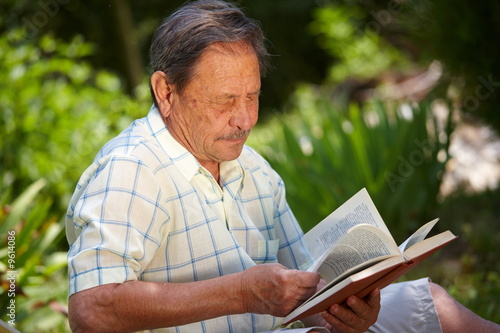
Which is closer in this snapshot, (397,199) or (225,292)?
(225,292)

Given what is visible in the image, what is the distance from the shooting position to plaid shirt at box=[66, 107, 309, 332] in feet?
5.95

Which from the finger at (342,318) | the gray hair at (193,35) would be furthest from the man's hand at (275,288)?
the gray hair at (193,35)

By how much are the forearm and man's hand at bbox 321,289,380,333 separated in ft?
0.87

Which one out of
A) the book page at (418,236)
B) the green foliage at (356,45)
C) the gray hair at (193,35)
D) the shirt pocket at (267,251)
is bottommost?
the green foliage at (356,45)

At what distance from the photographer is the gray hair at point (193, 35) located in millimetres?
2012

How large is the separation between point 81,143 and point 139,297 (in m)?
3.06

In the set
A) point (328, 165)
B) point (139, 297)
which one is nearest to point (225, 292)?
point (139, 297)

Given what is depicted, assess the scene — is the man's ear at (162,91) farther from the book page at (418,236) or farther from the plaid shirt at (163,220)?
the book page at (418,236)

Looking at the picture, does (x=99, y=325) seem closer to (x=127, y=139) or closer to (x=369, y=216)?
(x=127, y=139)

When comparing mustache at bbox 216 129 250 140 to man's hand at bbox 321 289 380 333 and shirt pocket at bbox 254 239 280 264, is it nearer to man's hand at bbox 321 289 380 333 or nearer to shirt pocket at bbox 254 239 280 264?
shirt pocket at bbox 254 239 280 264

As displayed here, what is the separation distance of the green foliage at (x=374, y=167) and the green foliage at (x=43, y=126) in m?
1.11

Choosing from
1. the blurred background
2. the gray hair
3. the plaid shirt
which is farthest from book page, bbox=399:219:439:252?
the blurred background

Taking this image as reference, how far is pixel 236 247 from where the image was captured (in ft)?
6.77

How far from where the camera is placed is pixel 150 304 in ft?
5.89
